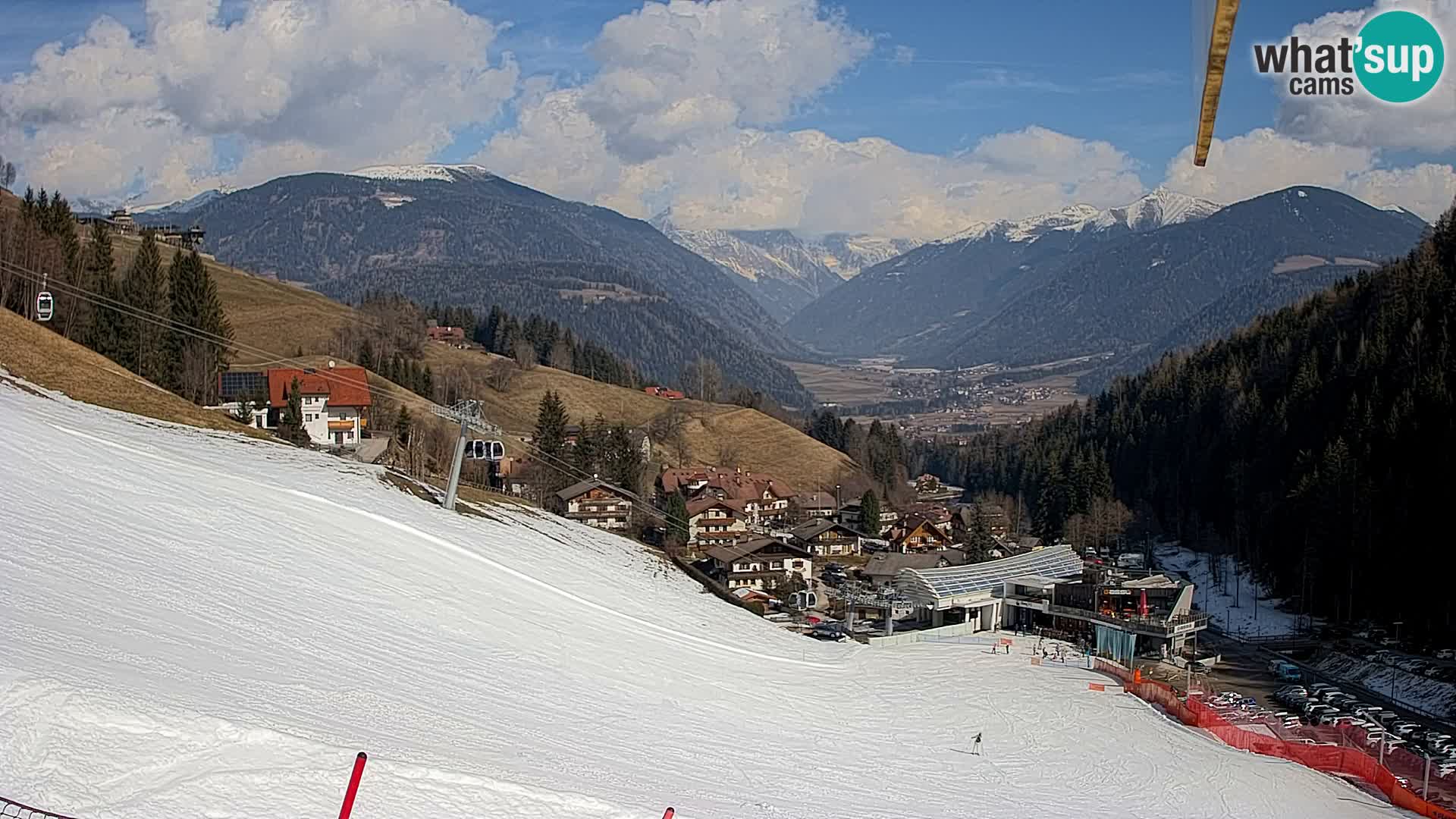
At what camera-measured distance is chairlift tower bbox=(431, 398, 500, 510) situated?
34.0 m

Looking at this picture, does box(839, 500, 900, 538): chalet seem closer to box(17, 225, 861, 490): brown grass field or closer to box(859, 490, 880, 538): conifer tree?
box(859, 490, 880, 538): conifer tree

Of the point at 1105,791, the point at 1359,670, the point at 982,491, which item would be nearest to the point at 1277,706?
the point at 1359,670

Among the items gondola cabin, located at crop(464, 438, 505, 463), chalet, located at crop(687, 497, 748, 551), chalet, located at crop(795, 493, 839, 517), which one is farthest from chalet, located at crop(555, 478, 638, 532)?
gondola cabin, located at crop(464, 438, 505, 463)

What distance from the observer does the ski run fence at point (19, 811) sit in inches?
355

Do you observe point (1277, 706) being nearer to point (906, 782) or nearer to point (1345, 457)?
point (906, 782)

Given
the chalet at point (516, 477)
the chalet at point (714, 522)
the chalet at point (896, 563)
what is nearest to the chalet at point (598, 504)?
the chalet at point (516, 477)

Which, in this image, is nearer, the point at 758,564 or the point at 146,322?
the point at 146,322

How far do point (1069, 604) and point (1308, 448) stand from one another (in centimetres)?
3528

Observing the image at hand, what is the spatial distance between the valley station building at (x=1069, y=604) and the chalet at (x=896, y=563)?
823cm

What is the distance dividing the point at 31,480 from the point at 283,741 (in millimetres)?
14195

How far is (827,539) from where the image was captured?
7525cm

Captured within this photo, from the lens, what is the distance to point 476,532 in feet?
103

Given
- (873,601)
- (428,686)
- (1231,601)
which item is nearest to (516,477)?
(873,601)

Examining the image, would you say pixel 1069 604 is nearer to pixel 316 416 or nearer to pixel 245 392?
pixel 316 416
